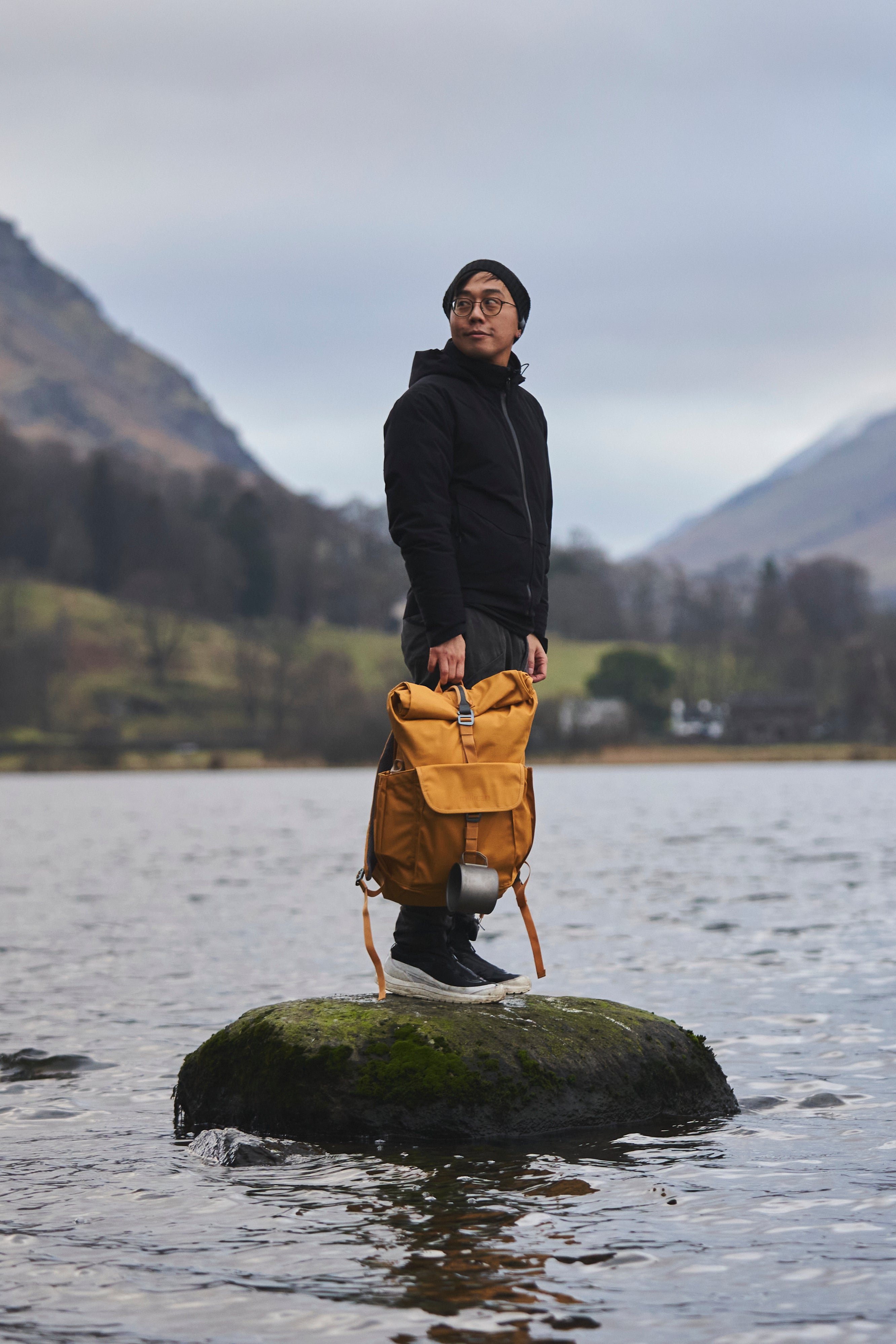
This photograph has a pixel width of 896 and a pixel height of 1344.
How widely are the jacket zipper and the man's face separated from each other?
25cm

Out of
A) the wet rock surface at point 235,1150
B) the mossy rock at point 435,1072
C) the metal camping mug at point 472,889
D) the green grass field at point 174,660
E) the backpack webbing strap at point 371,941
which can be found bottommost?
the wet rock surface at point 235,1150

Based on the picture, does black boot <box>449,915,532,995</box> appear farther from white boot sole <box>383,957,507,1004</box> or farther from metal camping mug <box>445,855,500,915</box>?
metal camping mug <box>445,855,500,915</box>

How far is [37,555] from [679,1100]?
16076cm

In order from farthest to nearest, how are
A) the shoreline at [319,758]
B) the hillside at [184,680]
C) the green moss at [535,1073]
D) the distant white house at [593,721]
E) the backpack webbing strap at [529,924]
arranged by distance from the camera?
the hillside at [184,680]
the distant white house at [593,721]
the shoreline at [319,758]
the backpack webbing strap at [529,924]
the green moss at [535,1073]

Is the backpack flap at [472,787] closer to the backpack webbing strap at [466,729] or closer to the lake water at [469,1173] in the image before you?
the backpack webbing strap at [466,729]

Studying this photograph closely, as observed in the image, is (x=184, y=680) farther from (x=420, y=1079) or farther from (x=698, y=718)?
(x=420, y=1079)

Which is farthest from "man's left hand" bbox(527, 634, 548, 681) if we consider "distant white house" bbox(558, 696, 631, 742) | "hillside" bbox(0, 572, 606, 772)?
"distant white house" bbox(558, 696, 631, 742)

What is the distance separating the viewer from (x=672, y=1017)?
1041 cm

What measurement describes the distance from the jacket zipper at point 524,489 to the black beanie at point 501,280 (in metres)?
0.42

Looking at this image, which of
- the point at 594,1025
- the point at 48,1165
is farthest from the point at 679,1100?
the point at 48,1165

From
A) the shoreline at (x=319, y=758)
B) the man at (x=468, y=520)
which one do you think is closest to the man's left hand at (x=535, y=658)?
the man at (x=468, y=520)

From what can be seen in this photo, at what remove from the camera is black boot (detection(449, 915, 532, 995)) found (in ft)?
23.6

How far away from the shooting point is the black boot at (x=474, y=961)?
23.6 ft

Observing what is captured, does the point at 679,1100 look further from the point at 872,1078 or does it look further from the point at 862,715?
the point at 862,715
